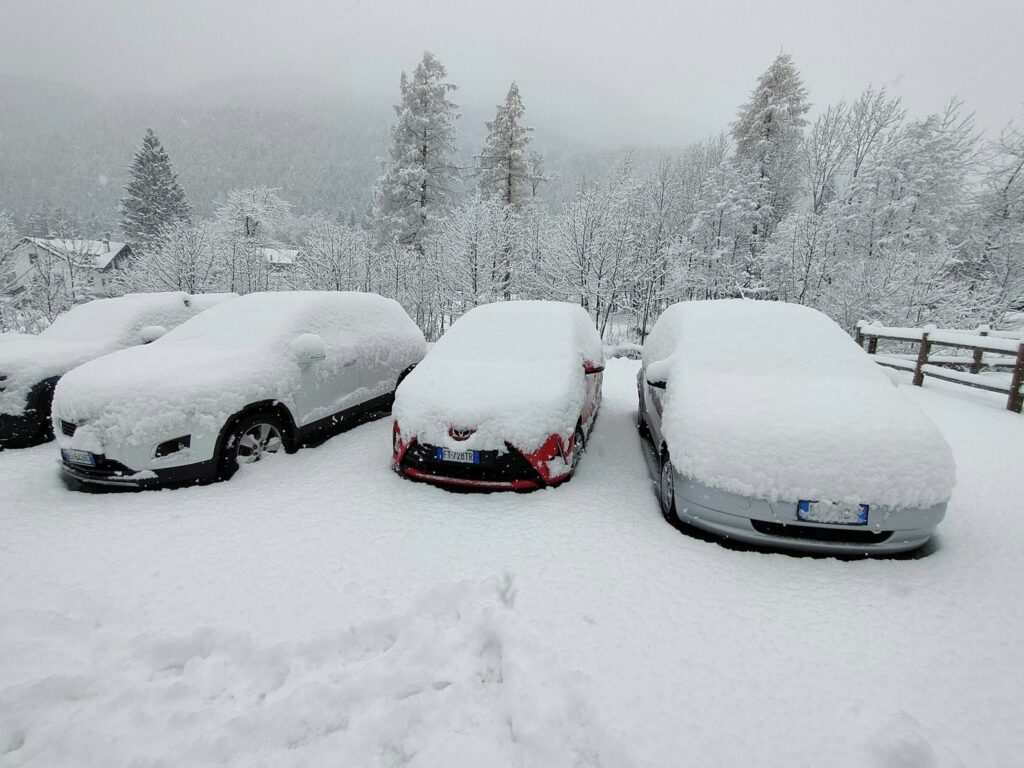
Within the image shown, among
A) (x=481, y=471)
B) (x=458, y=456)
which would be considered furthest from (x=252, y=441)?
(x=481, y=471)

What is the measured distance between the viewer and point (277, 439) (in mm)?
4504

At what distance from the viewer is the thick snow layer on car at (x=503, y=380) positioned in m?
3.60

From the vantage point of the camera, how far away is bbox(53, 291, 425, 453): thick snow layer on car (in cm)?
364

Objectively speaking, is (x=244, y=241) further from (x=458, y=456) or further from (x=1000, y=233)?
(x=1000, y=233)

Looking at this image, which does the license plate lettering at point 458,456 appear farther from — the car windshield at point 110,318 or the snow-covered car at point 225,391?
the car windshield at point 110,318

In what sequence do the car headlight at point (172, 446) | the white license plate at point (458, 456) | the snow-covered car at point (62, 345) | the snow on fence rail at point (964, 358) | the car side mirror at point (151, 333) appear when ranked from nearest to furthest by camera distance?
the white license plate at point (458, 456) < the car headlight at point (172, 446) < the snow-covered car at point (62, 345) < the car side mirror at point (151, 333) < the snow on fence rail at point (964, 358)

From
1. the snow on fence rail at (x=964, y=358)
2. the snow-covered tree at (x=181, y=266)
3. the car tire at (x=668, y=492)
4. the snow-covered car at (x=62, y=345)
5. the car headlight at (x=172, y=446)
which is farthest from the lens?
the snow-covered tree at (x=181, y=266)

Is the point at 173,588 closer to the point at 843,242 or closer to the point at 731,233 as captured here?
the point at 843,242

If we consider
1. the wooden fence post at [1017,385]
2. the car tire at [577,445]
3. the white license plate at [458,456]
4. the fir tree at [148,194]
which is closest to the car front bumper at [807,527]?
the car tire at [577,445]

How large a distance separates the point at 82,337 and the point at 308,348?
12.6ft

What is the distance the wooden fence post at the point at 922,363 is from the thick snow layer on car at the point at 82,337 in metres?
12.1

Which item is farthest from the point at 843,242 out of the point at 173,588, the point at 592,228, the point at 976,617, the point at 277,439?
the point at 173,588

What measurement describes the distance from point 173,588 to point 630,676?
8.42 ft

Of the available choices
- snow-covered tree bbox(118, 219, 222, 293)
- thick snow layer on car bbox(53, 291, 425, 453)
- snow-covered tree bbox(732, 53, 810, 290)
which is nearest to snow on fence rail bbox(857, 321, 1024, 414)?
thick snow layer on car bbox(53, 291, 425, 453)
